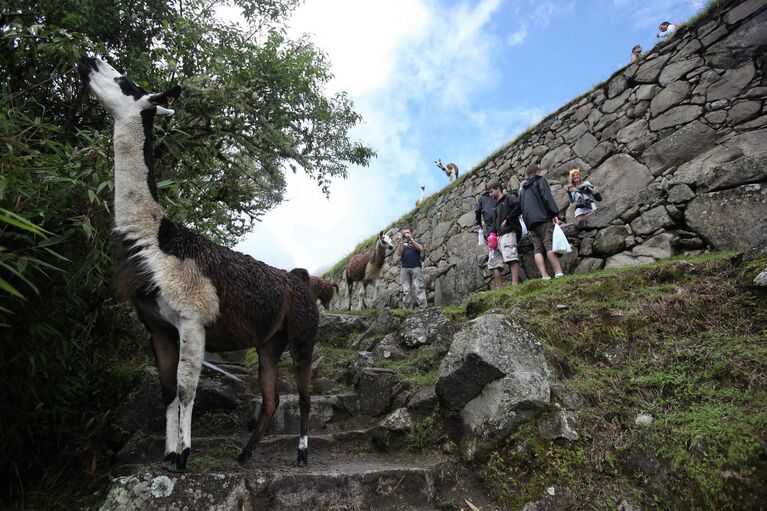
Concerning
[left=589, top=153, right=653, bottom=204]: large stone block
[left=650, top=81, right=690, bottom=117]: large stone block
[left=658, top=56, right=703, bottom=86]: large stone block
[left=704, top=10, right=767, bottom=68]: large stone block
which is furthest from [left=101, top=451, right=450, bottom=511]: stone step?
[left=658, top=56, right=703, bottom=86]: large stone block

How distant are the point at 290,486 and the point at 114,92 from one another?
2928mm

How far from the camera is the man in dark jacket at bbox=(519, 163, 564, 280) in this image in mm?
7027

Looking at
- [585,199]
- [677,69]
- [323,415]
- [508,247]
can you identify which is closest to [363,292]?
[508,247]

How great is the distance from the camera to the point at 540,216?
704 cm

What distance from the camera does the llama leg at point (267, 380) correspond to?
12.2 feet

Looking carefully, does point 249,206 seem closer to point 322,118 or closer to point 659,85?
point 322,118

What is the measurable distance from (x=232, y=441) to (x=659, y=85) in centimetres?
876

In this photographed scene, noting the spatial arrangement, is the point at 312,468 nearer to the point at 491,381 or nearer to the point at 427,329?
the point at 491,381

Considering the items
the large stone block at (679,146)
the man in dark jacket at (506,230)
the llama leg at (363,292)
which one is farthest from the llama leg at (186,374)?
the llama leg at (363,292)

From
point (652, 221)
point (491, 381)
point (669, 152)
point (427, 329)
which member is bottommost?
point (491, 381)

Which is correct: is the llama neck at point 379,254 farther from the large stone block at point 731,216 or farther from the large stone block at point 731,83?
the large stone block at point 731,83

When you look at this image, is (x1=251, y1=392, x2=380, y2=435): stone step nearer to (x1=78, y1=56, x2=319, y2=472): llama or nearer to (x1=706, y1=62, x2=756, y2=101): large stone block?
(x1=78, y1=56, x2=319, y2=472): llama

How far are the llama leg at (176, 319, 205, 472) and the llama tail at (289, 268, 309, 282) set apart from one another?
1.57 meters

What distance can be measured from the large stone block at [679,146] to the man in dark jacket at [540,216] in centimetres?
208
